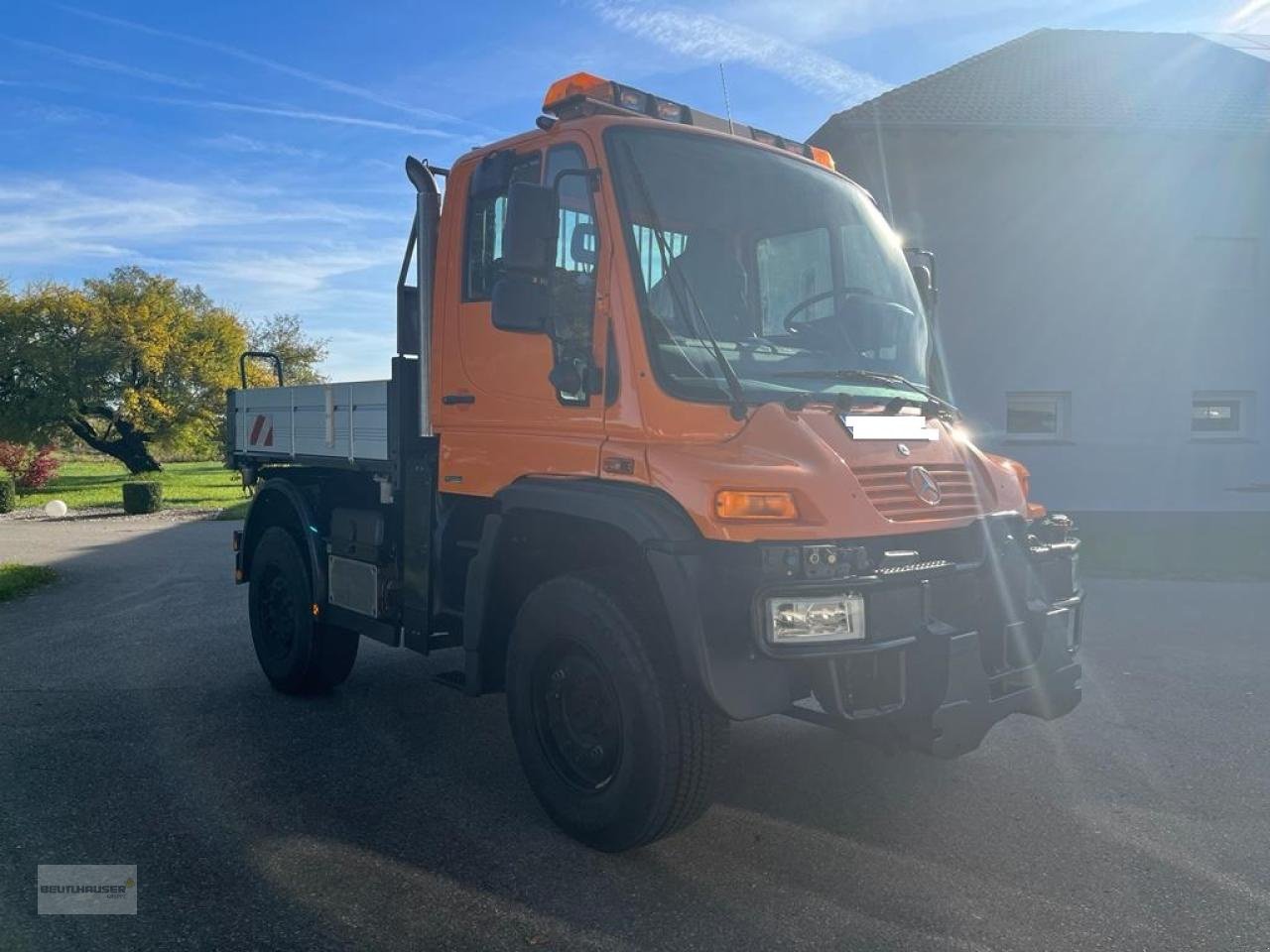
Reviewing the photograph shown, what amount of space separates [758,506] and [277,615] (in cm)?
396

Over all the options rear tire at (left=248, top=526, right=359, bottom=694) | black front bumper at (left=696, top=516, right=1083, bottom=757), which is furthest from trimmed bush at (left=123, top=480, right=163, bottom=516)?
black front bumper at (left=696, top=516, right=1083, bottom=757)

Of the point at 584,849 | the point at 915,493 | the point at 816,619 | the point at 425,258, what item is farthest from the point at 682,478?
the point at 425,258

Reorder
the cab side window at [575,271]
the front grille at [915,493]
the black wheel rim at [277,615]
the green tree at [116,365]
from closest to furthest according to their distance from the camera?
the front grille at [915,493] → the cab side window at [575,271] → the black wheel rim at [277,615] → the green tree at [116,365]

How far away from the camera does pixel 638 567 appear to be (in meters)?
3.83

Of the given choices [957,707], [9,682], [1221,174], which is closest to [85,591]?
[9,682]

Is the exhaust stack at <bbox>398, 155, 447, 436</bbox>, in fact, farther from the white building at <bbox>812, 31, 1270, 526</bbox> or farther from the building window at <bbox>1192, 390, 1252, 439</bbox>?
the building window at <bbox>1192, 390, 1252, 439</bbox>

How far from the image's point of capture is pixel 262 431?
21.7 feet

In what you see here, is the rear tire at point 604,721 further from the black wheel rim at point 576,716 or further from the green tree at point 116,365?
the green tree at point 116,365

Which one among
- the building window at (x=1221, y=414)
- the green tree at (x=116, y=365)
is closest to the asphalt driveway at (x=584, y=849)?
the building window at (x=1221, y=414)

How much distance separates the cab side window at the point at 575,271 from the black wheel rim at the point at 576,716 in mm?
1036

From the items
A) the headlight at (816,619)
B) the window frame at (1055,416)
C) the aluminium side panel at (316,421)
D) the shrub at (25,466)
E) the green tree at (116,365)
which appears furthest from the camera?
the green tree at (116,365)

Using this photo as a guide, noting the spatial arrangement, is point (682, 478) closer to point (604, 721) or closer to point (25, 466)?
point (604, 721)

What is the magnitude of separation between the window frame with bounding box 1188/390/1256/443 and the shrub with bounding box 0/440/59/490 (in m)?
28.6

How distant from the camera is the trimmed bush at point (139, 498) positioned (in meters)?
21.1
